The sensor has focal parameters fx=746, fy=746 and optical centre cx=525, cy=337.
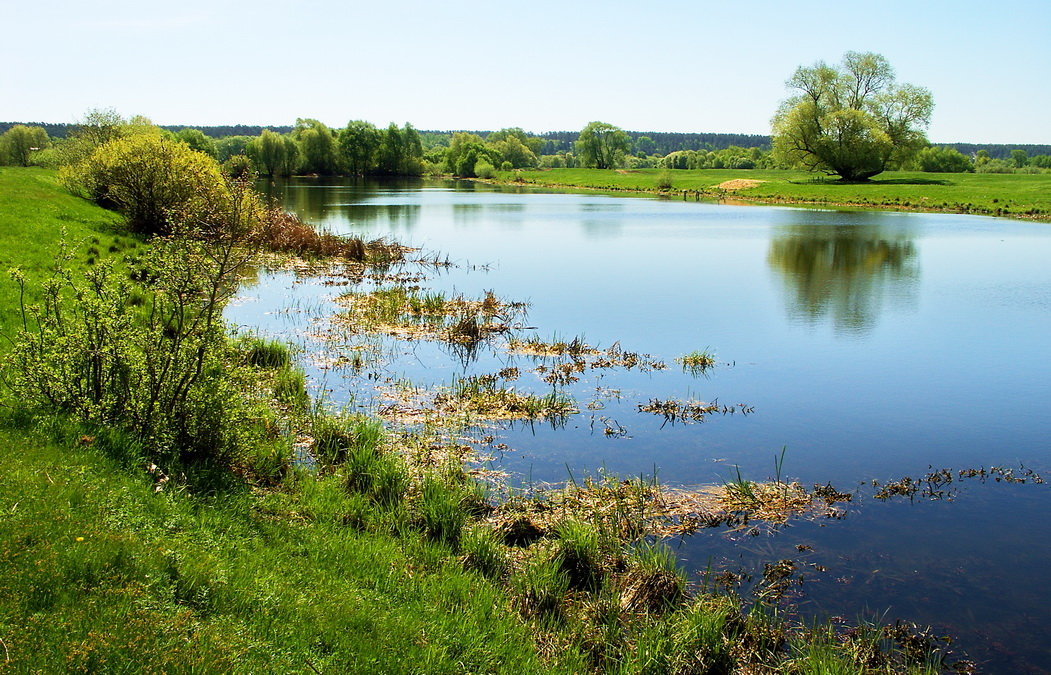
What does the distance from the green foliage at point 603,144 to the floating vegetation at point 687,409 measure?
133836 millimetres

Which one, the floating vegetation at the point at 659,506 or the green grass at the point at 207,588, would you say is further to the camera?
the floating vegetation at the point at 659,506

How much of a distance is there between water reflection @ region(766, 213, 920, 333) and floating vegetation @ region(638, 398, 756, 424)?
713 centimetres

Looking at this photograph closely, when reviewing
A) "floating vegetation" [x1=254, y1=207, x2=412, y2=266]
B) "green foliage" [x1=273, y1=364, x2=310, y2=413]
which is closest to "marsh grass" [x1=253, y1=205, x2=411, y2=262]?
"floating vegetation" [x1=254, y1=207, x2=412, y2=266]

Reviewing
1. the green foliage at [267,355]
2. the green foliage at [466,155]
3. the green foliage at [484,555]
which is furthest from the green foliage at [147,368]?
the green foliage at [466,155]

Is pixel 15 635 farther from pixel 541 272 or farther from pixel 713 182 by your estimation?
pixel 713 182

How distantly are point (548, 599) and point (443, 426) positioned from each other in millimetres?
4674

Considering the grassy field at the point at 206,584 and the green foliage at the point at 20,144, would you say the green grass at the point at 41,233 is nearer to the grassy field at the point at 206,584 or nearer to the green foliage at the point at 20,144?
A: the grassy field at the point at 206,584

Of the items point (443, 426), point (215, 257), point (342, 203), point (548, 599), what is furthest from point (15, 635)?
point (342, 203)

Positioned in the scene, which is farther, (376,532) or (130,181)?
(130,181)

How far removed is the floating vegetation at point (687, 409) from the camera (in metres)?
11.5

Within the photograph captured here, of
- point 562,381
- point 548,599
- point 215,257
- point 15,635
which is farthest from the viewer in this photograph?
point 562,381

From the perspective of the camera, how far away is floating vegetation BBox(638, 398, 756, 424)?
1145 cm

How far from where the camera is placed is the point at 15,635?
412 centimetres

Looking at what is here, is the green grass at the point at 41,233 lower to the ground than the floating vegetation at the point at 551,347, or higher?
higher
